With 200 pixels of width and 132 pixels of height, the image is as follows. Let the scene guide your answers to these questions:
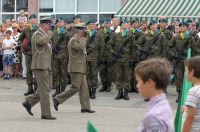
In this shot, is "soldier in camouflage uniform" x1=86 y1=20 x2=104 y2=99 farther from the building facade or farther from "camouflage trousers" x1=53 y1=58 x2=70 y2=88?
the building facade

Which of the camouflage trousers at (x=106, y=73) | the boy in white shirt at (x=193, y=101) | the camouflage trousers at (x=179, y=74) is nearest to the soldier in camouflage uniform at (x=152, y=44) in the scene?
the camouflage trousers at (x=179, y=74)

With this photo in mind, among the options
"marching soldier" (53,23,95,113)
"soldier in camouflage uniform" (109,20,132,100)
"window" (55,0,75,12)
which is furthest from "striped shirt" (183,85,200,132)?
"window" (55,0,75,12)

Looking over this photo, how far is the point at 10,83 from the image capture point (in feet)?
50.9

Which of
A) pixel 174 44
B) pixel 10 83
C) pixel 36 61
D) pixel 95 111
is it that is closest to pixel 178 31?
pixel 174 44

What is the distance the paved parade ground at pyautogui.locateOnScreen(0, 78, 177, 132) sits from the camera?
8898 millimetres

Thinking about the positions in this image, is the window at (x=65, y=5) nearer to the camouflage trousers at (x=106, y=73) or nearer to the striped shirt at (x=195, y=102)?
the camouflage trousers at (x=106, y=73)

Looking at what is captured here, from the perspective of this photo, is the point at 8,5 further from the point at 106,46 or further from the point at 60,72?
the point at 106,46

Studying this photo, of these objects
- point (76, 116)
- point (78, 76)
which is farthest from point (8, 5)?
point (76, 116)

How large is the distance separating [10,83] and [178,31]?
5.49 meters

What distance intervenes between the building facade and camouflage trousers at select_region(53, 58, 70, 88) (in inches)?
409

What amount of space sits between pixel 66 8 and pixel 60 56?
1189 cm

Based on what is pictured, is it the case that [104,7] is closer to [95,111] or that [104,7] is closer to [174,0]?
[174,0]

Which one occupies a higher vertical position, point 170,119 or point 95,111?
point 170,119

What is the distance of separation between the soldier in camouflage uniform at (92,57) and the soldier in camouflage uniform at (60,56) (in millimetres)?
696
